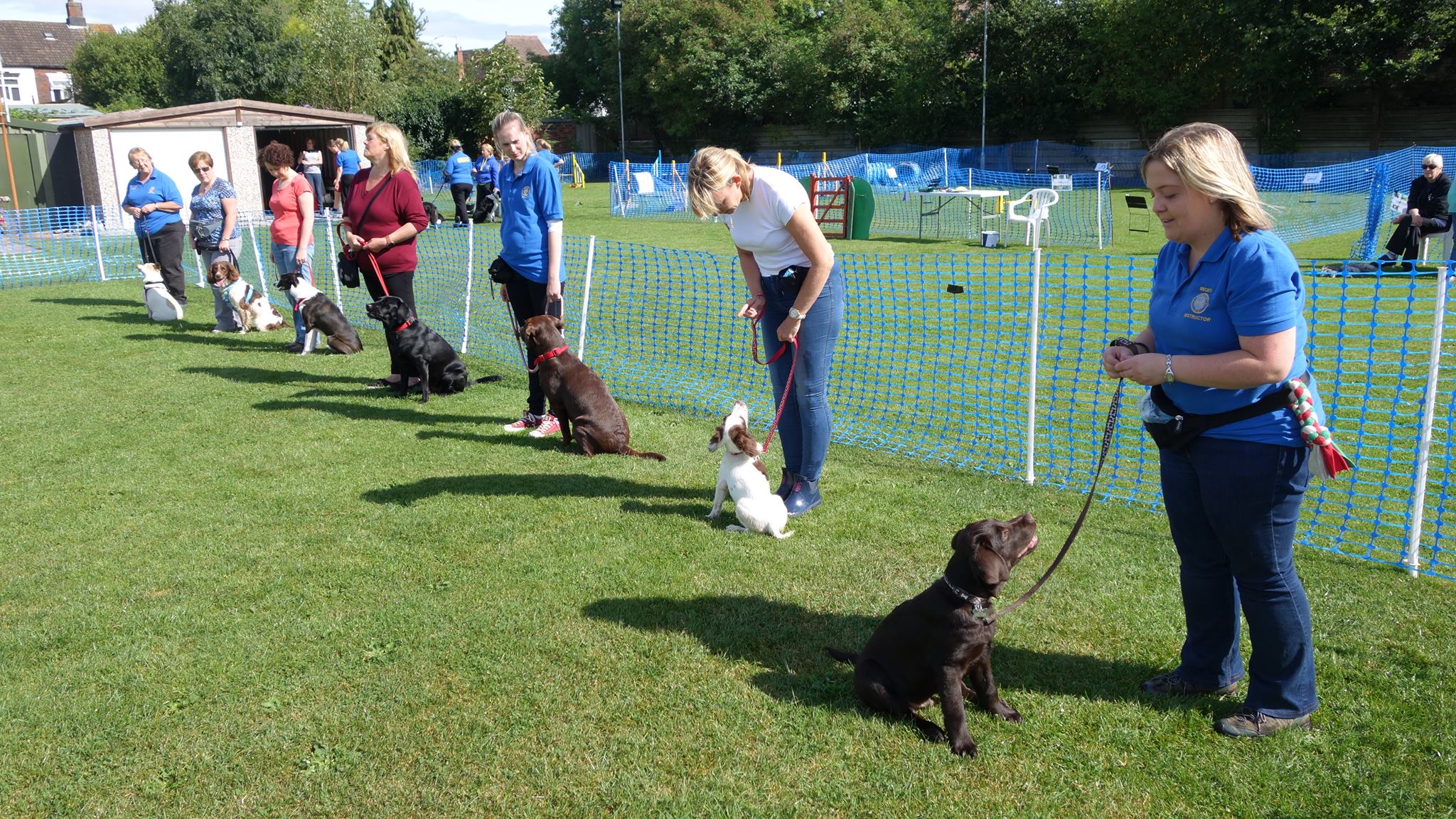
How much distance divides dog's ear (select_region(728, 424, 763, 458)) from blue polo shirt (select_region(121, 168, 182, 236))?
854 cm

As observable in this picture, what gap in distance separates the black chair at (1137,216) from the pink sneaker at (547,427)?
11.3m

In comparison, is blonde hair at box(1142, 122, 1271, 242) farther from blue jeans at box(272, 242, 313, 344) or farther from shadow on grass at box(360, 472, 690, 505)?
blue jeans at box(272, 242, 313, 344)

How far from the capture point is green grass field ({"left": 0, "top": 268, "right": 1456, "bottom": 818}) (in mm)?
2643

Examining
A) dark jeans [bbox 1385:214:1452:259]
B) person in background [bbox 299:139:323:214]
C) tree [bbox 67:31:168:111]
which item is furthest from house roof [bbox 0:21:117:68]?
dark jeans [bbox 1385:214:1452:259]

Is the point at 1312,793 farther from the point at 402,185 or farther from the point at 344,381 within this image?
the point at 344,381

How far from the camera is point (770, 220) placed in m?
3.99

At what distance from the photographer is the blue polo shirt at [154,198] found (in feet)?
32.9

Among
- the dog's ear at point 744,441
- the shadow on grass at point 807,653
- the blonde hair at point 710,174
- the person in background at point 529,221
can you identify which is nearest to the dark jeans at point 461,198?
the person in background at point 529,221

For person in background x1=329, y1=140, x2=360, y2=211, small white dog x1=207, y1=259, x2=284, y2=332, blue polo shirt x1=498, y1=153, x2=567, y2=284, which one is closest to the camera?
blue polo shirt x1=498, y1=153, x2=567, y2=284

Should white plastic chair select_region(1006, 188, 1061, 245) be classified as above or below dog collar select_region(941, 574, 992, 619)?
above

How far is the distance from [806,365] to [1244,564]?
2.07 metres

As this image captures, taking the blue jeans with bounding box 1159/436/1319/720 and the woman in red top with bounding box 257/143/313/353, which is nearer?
the blue jeans with bounding box 1159/436/1319/720

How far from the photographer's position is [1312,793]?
2547 mm

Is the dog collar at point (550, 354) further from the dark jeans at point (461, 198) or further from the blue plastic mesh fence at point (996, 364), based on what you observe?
the dark jeans at point (461, 198)
